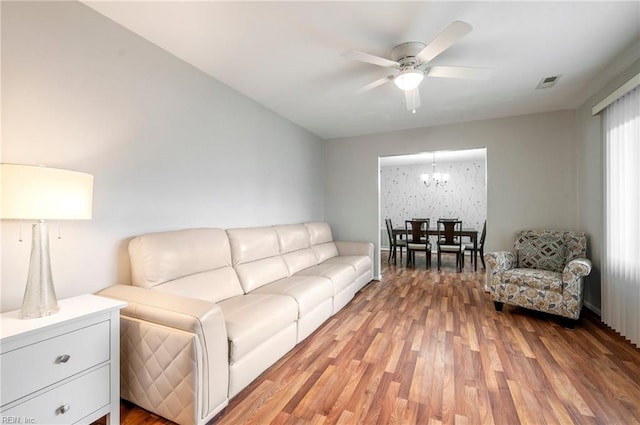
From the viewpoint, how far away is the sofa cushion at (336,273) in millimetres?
2959

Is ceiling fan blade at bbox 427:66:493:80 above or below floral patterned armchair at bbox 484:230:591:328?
above

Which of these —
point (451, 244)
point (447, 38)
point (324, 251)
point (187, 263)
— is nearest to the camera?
point (447, 38)

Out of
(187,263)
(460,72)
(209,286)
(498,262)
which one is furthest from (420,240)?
(187,263)

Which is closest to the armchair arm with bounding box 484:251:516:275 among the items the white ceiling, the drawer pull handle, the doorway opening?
the white ceiling

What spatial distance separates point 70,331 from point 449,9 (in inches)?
109

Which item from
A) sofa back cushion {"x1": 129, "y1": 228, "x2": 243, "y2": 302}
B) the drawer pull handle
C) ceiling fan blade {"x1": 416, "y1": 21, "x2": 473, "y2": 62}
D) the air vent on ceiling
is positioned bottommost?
the drawer pull handle

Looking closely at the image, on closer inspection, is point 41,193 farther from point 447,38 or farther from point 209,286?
point 447,38

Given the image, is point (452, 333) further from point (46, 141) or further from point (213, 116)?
point (46, 141)

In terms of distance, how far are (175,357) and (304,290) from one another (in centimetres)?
120

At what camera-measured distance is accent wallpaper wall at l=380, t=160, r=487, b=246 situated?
23.1 ft

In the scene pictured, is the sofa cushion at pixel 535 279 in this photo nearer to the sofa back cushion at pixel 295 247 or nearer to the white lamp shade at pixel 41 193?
the sofa back cushion at pixel 295 247

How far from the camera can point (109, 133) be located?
1.83 metres

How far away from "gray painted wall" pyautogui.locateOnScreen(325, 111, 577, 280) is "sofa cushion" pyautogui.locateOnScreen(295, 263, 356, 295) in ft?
4.19

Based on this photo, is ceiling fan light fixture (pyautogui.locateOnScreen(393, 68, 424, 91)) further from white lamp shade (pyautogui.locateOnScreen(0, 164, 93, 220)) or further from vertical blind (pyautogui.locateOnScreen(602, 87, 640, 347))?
white lamp shade (pyautogui.locateOnScreen(0, 164, 93, 220))
